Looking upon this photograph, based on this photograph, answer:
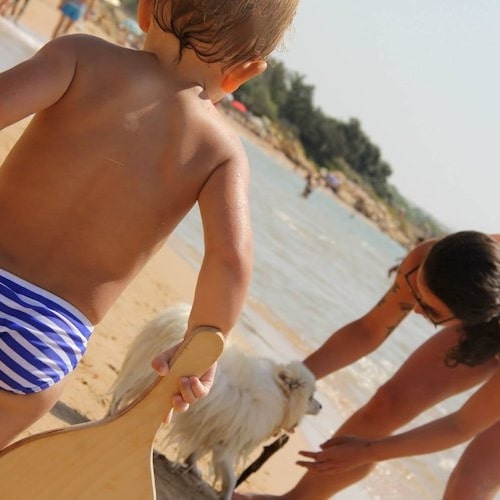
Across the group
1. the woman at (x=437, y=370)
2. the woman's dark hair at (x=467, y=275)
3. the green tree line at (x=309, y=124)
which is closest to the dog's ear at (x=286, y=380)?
the woman at (x=437, y=370)

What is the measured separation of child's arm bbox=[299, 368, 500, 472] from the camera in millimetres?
3215

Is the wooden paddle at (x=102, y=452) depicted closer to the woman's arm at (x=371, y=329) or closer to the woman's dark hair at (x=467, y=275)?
the woman's dark hair at (x=467, y=275)

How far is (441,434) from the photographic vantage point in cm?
326

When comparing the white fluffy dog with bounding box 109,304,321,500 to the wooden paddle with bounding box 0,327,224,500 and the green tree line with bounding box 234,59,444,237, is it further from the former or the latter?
the green tree line with bounding box 234,59,444,237

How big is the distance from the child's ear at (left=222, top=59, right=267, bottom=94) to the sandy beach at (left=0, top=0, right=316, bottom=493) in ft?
5.46

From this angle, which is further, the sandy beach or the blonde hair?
the sandy beach

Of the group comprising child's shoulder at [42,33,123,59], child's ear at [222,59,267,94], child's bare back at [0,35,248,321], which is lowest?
child's bare back at [0,35,248,321]

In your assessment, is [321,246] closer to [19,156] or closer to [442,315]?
[442,315]

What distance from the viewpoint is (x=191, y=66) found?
1947 mm

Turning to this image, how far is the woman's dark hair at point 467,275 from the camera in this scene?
10.2 ft

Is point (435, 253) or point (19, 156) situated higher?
point (435, 253)

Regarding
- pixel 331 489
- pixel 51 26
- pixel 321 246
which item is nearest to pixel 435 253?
pixel 331 489

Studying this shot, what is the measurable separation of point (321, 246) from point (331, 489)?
14.5m

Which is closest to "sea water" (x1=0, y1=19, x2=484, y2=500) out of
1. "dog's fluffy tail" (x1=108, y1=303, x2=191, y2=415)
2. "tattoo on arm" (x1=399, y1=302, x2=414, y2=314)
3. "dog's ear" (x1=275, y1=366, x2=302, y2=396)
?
"dog's ear" (x1=275, y1=366, x2=302, y2=396)
